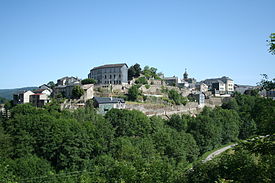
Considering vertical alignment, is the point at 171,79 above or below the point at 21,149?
above

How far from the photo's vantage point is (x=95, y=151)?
130ft

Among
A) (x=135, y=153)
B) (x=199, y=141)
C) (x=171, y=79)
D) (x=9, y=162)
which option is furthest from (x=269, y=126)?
(x=171, y=79)

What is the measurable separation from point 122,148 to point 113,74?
4026cm

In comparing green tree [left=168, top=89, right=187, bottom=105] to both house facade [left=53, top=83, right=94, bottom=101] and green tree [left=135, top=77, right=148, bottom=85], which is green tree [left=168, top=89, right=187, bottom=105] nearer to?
green tree [left=135, top=77, right=148, bottom=85]

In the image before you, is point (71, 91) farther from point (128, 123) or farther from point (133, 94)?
point (128, 123)

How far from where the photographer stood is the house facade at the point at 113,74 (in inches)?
2904

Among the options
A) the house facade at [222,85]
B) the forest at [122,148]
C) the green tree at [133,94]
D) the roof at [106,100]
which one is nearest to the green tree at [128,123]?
the forest at [122,148]

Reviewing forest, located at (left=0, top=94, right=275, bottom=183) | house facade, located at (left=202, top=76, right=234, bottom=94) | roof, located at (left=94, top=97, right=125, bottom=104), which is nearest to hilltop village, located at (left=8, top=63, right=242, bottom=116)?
roof, located at (left=94, top=97, right=125, bottom=104)

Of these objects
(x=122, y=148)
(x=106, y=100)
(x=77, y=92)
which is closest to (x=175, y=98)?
(x=106, y=100)

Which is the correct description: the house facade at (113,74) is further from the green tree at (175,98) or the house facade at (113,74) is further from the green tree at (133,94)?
the green tree at (175,98)

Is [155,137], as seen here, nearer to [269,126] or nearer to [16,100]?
[269,126]

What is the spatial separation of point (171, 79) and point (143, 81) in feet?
118

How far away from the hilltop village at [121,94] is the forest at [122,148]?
492 cm

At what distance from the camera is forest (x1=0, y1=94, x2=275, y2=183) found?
18620 millimetres
